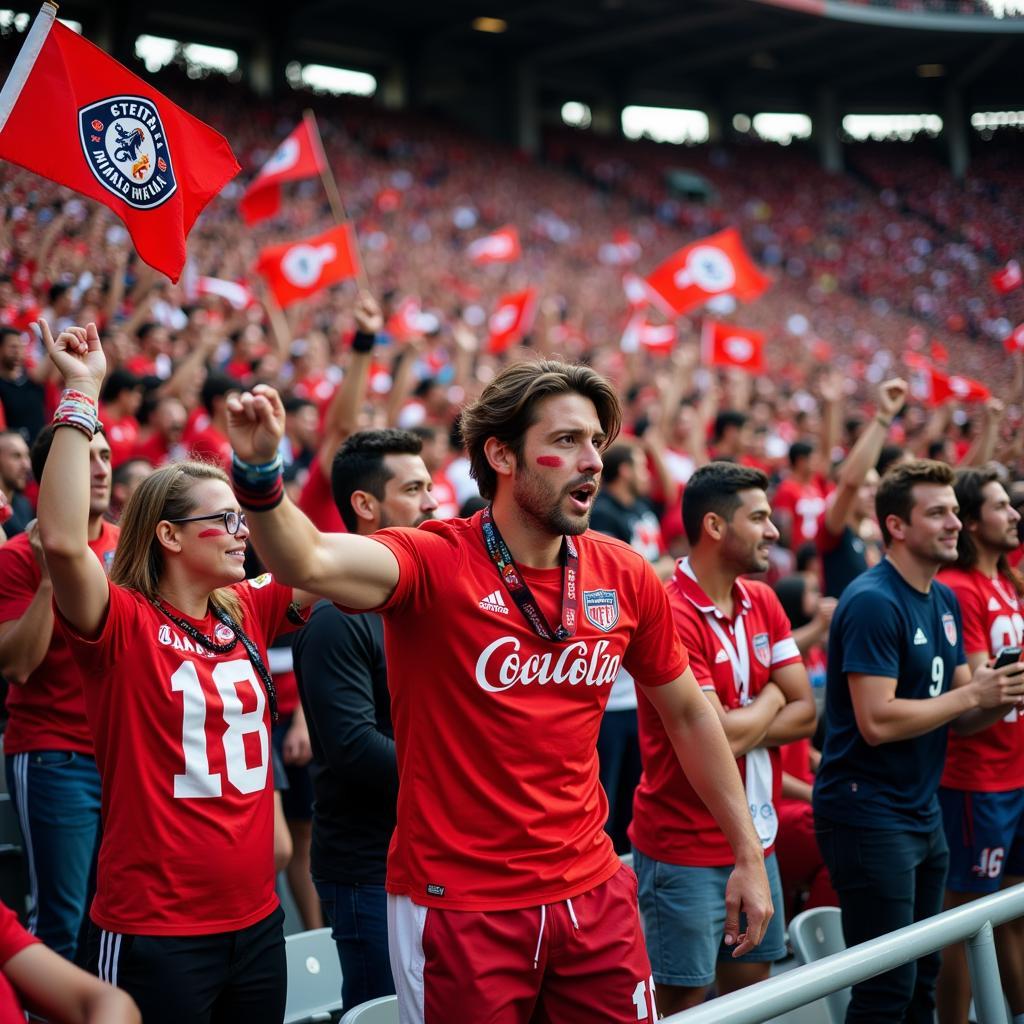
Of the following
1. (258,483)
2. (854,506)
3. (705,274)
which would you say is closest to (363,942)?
(258,483)

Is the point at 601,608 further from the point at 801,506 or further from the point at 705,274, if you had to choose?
the point at 705,274


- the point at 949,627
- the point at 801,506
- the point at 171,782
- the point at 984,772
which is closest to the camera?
the point at 171,782

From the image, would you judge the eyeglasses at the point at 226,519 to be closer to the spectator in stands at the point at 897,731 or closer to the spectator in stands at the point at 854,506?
the spectator in stands at the point at 897,731

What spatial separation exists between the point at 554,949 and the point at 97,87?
9.10 ft

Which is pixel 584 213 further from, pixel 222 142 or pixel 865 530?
pixel 222 142

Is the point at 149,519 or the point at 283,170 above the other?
the point at 283,170

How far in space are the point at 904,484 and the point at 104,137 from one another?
2894 millimetres

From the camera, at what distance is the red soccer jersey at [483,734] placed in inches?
98.3

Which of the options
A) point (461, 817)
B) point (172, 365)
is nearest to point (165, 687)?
point (461, 817)

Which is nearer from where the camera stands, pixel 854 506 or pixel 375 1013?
pixel 375 1013

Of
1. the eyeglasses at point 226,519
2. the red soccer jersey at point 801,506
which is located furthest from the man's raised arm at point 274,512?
the red soccer jersey at point 801,506

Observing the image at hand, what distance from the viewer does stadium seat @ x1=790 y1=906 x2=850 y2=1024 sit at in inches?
151

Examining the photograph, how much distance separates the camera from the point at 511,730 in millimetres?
2527

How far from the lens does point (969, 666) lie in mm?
4438
